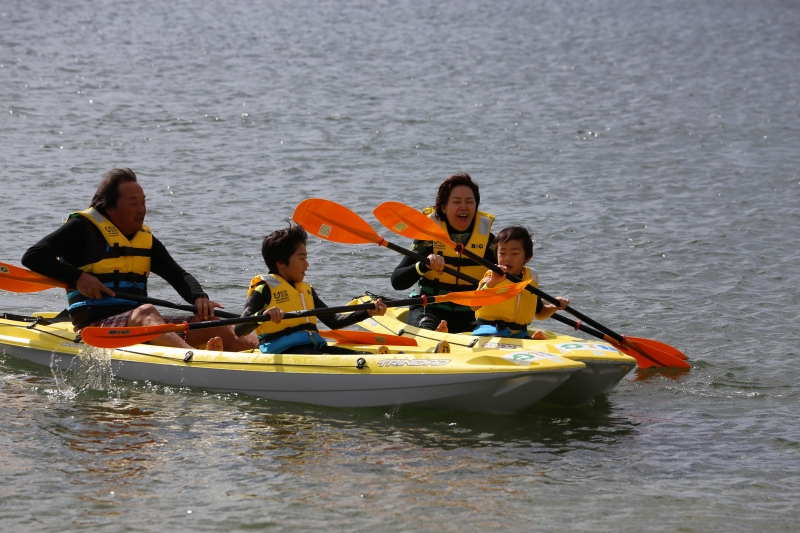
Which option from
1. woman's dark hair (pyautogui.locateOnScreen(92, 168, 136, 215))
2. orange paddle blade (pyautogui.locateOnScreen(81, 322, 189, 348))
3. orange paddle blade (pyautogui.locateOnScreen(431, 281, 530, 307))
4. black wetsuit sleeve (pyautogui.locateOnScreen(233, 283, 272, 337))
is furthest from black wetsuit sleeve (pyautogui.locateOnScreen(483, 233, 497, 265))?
woman's dark hair (pyautogui.locateOnScreen(92, 168, 136, 215))

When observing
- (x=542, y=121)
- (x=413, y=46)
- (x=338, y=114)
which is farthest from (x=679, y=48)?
(x=338, y=114)

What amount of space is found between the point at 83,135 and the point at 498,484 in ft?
35.9

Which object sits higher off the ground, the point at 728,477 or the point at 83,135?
the point at 83,135

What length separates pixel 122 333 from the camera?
21.0 ft

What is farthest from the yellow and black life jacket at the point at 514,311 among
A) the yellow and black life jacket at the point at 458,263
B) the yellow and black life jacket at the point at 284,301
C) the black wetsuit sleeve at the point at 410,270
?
the yellow and black life jacket at the point at 284,301

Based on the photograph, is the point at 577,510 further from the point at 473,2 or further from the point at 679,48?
the point at 473,2

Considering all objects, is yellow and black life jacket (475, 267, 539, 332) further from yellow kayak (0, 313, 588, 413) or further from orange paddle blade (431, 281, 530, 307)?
yellow kayak (0, 313, 588, 413)

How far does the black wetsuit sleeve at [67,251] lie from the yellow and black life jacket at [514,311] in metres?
2.34

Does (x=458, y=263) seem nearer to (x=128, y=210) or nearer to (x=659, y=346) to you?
(x=659, y=346)

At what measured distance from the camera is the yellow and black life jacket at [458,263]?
7207mm

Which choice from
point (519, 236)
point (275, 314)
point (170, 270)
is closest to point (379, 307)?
point (275, 314)

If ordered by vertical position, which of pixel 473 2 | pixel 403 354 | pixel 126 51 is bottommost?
pixel 403 354

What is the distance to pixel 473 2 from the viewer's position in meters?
31.8

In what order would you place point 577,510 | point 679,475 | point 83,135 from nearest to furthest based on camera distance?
point 577,510
point 679,475
point 83,135
